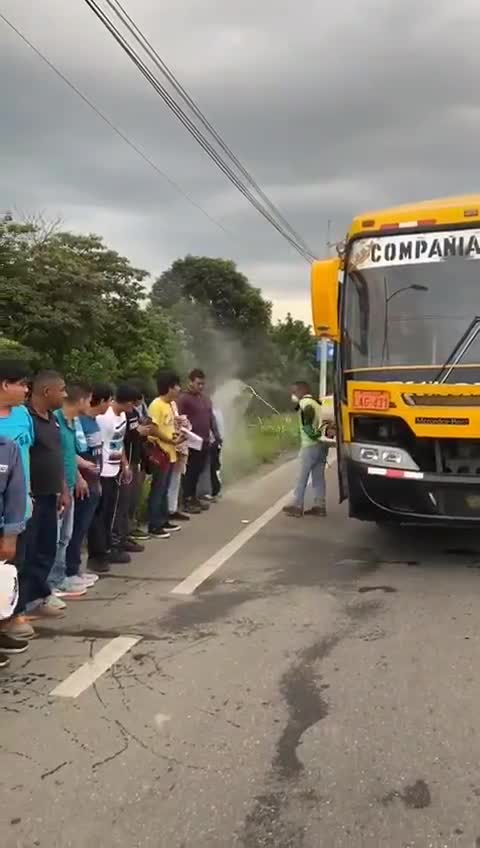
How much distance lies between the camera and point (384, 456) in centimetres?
657

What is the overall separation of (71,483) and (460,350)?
10.5 feet

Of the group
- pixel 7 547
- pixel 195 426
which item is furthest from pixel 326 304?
pixel 7 547

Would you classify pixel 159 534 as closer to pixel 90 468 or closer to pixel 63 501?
pixel 90 468

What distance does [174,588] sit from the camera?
625 cm

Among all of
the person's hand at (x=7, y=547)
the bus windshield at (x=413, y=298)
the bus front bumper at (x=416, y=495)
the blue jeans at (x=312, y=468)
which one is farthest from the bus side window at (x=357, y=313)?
the person's hand at (x=7, y=547)

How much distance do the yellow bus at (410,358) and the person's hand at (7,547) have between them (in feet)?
10.4

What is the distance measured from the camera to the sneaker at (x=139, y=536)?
26.3 ft

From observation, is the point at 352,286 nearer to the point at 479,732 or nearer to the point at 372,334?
the point at 372,334

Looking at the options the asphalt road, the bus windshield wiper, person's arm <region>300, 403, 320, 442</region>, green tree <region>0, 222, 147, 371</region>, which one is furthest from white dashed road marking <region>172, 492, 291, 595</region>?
green tree <region>0, 222, 147, 371</region>

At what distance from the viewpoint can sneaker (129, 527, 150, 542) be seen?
26.3 ft

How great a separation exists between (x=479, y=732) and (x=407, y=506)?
2999 millimetres

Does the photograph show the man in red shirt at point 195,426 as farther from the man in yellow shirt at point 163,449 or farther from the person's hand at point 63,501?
the person's hand at point 63,501

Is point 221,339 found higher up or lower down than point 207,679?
higher up

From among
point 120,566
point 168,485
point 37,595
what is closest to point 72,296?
point 168,485
